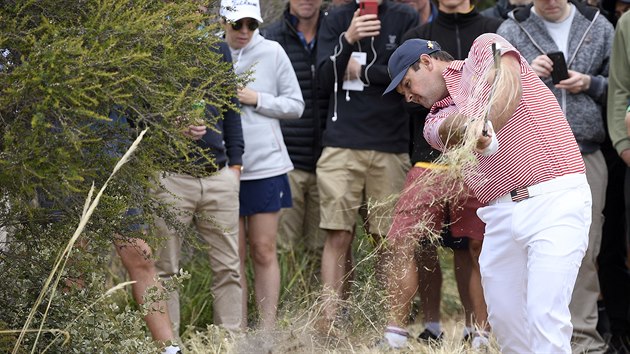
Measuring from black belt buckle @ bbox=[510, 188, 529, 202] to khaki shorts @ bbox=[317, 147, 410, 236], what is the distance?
239cm

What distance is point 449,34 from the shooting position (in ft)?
24.2

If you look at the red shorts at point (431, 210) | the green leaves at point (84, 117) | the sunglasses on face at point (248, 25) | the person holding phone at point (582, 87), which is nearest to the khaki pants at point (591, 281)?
the person holding phone at point (582, 87)

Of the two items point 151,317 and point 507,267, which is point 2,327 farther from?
point 507,267

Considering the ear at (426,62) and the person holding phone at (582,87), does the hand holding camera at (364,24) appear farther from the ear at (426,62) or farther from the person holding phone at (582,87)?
the ear at (426,62)

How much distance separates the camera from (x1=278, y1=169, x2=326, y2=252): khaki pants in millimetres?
8414

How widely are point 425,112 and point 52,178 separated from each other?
348cm

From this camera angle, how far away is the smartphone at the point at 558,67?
7.18 meters

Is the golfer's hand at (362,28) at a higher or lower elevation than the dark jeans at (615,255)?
higher

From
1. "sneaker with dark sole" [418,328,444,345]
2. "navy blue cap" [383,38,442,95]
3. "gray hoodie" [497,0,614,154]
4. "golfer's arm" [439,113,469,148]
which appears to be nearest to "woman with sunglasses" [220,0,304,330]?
"sneaker with dark sole" [418,328,444,345]

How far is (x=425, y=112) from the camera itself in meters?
7.30

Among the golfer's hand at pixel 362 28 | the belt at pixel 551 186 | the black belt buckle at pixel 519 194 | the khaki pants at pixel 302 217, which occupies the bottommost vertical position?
the khaki pants at pixel 302 217

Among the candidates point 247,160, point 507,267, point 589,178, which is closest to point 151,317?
point 247,160

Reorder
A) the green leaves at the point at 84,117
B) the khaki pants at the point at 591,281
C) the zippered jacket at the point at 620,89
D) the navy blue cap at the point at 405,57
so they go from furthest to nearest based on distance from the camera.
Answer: the khaki pants at the point at 591,281 < the zippered jacket at the point at 620,89 < the navy blue cap at the point at 405,57 < the green leaves at the point at 84,117

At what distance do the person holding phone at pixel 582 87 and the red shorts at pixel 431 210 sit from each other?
954 millimetres
